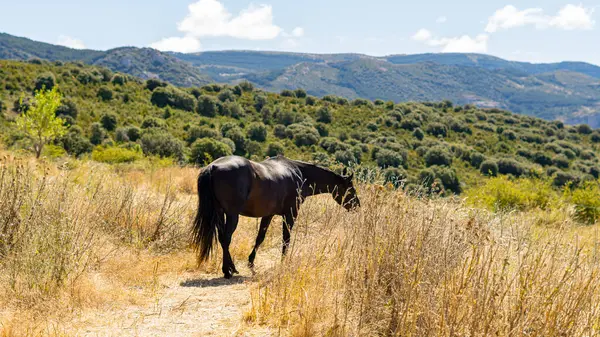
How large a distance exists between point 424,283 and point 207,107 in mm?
51838

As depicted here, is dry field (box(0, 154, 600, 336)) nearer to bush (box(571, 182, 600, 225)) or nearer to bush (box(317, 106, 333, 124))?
bush (box(571, 182, 600, 225))

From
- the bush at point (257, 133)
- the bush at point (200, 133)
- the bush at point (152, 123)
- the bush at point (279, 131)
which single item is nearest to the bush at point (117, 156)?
the bush at point (200, 133)

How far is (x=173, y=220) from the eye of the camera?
24.3ft

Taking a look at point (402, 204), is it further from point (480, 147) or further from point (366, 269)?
point (480, 147)

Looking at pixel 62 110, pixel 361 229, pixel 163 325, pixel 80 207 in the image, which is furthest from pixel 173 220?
pixel 62 110

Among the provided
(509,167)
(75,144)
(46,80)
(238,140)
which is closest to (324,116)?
(238,140)

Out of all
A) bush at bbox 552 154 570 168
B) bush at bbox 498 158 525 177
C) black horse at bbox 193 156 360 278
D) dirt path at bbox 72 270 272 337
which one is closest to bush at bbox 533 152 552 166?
bush at bbox 552 154 570 168

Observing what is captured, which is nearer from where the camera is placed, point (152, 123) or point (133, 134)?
point (133, 134)

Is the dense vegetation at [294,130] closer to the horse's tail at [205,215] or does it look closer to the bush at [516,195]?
the bush at [516,195]

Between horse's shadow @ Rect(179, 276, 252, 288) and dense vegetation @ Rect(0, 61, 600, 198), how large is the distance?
25.2 metres

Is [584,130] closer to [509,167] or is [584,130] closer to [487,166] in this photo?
[509,167]

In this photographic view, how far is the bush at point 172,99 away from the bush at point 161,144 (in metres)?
15.3

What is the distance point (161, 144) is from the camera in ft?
117

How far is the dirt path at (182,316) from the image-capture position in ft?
13.2
